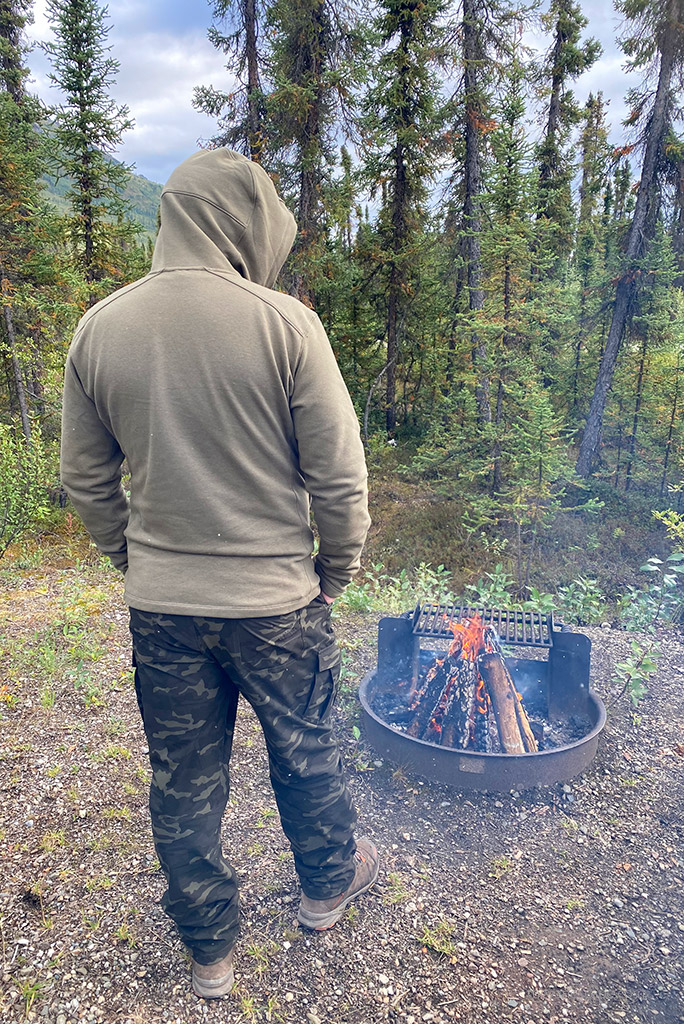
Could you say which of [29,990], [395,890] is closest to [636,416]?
[395,890]

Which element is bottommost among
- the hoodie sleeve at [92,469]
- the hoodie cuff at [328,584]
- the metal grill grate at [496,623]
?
the metal grill grate at [496,623]

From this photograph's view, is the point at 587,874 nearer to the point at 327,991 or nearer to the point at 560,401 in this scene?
the point at 327,991

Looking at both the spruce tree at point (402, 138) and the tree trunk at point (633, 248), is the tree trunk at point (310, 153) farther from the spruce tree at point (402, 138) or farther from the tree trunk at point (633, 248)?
the tree trunk at point (633, 248)

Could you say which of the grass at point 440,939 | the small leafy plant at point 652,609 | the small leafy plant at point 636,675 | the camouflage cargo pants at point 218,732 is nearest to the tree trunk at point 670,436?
the small leafy plant at point 652,609

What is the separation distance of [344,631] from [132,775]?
6.67 feet

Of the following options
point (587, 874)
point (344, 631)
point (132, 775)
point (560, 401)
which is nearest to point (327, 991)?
point (587, 874)

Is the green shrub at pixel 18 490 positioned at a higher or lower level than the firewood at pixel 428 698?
higher

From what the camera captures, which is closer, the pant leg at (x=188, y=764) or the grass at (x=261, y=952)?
the pant leg at (x=188, y=764)

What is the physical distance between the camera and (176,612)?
1.82 metres

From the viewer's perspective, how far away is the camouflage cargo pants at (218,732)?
1891mm

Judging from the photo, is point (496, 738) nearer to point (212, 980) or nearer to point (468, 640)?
point (468, 640)

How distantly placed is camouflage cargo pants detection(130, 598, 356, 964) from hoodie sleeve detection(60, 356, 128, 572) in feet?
1.20

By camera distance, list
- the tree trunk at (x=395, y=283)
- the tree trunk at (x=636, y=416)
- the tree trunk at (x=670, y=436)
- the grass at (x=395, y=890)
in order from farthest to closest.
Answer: the tree trunk at (x=395, y=283)
the tree trunk at (x=636, y=416)
the tree trunk at (x=670, y=436)
the grass at (x=395, y=890)

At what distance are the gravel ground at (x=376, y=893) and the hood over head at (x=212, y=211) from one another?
2473mm
